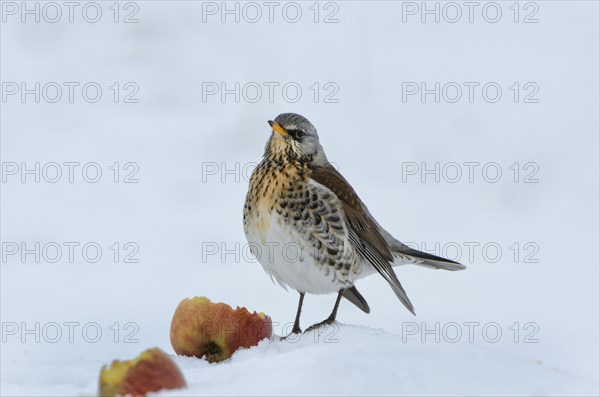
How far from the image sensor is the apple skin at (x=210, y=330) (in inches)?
188

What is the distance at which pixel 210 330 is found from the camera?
4797mm

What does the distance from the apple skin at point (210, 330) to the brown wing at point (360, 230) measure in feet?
3.08

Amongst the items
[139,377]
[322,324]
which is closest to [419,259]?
[322,324]

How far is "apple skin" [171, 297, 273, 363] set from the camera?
478 cm

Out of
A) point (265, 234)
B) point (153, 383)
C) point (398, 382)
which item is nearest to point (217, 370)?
point (153, 383)

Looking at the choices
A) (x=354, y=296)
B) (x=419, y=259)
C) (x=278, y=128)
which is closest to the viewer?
(x=278, y=128)

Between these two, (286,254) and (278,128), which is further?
(278,128)

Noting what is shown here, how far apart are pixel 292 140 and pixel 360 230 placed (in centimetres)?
66

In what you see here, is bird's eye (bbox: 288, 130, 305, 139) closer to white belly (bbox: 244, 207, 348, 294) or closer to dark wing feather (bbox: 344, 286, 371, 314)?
white belly (bbox: 244, 207, 348, 294)

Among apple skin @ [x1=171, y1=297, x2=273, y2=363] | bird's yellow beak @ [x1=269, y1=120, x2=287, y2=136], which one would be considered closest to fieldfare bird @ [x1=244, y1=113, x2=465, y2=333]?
bird's yellow beak @ [x1=269, y1=120, x2=287, y2=136]

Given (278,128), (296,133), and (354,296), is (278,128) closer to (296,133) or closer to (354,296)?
(296,133)

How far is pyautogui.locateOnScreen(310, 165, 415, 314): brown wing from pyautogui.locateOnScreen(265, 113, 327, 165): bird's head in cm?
13

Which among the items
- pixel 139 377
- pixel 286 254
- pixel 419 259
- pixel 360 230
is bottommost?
pixel 139 377

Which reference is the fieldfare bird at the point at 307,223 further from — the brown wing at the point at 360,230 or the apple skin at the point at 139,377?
the apple skin at the point at 139,377
